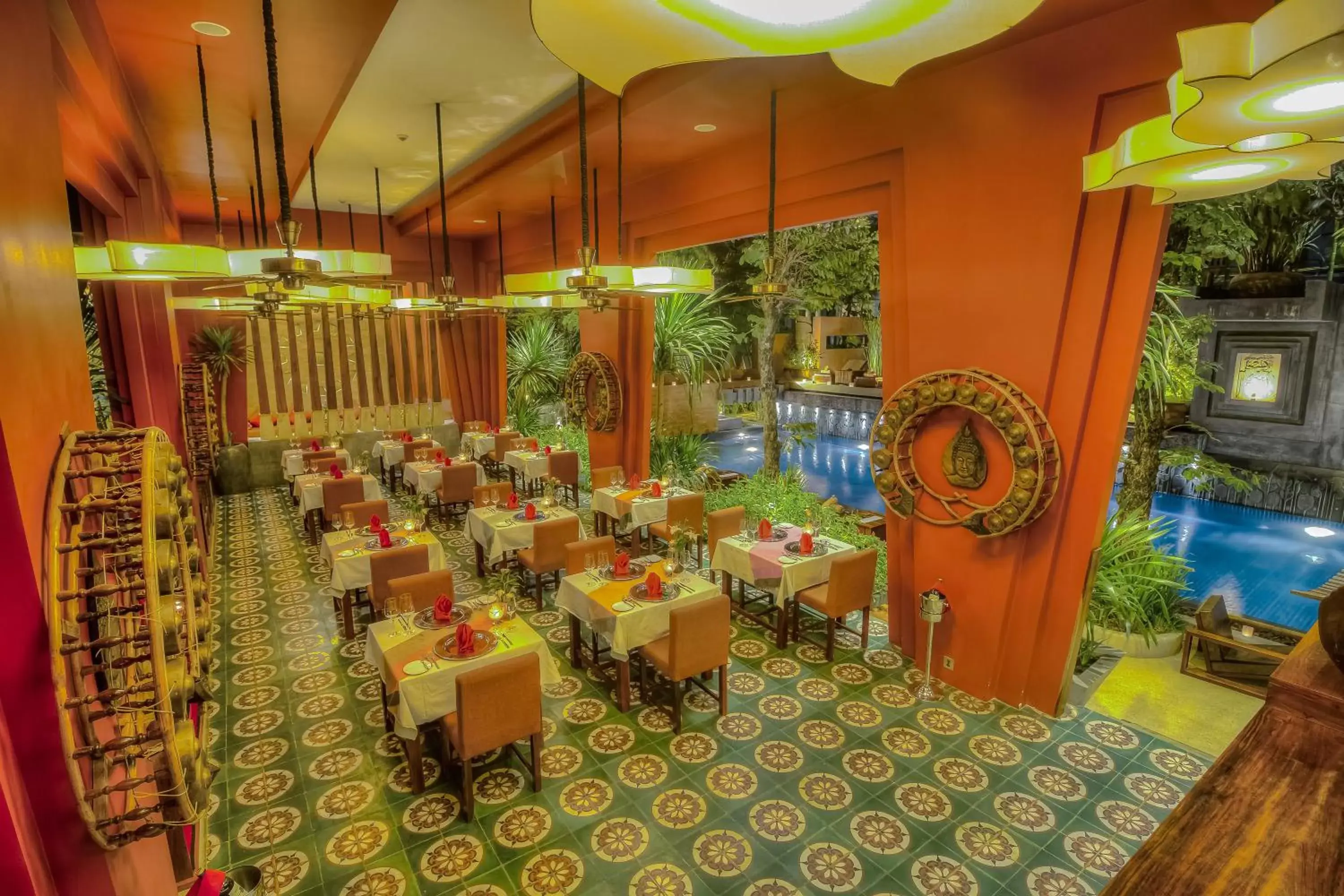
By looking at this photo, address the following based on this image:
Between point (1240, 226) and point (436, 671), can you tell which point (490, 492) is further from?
point (1240, 226)

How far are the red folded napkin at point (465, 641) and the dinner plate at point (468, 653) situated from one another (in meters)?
0.01

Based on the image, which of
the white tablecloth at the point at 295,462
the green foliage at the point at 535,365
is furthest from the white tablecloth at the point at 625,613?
the green foliage at the point at 535,365

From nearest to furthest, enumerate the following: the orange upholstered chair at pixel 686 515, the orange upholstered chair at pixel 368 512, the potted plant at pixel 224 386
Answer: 1. the orange upholstered chair at pixel 368 512
2. the orange upholstered chair at pixel 686 515
3. the potted plant at pixel 224 386

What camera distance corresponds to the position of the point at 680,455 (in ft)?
33.0

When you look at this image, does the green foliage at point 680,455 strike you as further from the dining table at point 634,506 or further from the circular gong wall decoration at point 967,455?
the circular gong wall decoration at point 967,455

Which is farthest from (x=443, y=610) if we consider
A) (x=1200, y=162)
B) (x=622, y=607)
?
(x=1200, y=162)

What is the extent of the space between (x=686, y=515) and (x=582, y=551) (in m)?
1.86

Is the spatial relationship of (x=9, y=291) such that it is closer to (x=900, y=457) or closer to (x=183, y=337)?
(x=900, y=457)

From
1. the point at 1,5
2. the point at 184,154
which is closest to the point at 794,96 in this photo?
the point at 1,5

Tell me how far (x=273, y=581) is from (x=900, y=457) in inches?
270

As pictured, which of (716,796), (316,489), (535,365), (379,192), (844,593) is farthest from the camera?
(535,365)

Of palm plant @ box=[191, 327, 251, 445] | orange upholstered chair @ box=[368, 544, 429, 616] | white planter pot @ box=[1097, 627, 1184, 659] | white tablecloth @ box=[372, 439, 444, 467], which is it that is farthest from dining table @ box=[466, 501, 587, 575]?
palm plant @ box=[191, 327, 251, 445]

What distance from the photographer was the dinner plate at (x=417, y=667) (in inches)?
152

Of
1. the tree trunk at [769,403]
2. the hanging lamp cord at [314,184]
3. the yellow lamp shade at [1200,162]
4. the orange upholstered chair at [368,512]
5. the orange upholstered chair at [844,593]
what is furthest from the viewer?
the tree trunk at [769,403]
